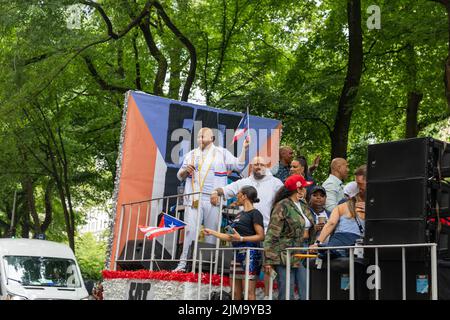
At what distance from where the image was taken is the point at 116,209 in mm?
11703

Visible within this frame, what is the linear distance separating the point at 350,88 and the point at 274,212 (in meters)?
8.37

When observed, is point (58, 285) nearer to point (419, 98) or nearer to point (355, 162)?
point (355, 162)

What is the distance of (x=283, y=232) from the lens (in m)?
7.96

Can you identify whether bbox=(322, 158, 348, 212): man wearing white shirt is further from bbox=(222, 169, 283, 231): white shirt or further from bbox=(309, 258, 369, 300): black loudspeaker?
bbox=(309, 258, 369, 300): black loudspeaker

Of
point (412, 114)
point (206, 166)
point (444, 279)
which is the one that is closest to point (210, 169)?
point (206, 166)

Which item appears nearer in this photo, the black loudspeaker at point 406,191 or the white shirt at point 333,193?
the black loudspeaker at point 406,191

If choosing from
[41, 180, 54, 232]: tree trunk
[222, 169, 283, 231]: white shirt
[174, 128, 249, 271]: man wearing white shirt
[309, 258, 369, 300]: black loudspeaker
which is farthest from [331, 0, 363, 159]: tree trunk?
[41, 180, 54, 232]: tree trunk

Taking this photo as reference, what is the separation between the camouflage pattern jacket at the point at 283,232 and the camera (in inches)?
309

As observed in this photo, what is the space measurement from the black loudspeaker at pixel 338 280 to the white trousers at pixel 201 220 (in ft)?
8.32

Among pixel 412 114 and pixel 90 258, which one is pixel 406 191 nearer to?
pixel 412 114

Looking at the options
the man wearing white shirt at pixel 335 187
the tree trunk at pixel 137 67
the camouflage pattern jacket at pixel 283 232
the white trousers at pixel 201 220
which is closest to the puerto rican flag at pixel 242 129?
the white trousers at pixel 201 220

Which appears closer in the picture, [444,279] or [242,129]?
[444,279]

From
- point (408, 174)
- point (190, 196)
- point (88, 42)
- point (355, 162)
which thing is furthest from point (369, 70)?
point (408, 174)

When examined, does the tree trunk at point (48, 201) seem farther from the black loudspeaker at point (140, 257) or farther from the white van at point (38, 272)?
the black loudspeaker at point (140, 257)
